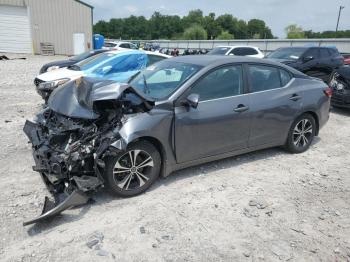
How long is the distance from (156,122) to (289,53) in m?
9.63

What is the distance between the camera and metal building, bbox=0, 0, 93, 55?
1102 inches

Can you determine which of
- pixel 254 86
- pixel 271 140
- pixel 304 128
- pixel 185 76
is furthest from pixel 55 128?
pixel 304 128

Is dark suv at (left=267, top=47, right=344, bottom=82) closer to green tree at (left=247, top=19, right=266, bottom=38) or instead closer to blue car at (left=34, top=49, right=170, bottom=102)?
Result: blue car at (left=34, top=49, right=170, bottom=102)

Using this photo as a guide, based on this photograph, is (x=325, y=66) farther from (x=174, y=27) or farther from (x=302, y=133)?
(x=174, y=27)

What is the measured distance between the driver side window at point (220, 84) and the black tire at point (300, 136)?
1368mm

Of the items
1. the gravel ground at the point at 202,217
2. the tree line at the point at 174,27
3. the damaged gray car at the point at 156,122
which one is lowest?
the gravel ground at the point at 202,217

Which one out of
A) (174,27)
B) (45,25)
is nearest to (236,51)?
(45,25)

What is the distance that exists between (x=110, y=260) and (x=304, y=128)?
4038 mm

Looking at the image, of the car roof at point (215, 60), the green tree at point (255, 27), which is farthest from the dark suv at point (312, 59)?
the green tree at point (255, 27)

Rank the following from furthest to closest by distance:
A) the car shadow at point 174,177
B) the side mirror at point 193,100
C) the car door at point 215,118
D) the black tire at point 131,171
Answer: the car door at point 215,118, the side mirror at point 193,100, the black tire at point 131,171, the car shadow at point 174,177

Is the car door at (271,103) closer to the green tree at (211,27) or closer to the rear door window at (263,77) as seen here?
the rear door window at (263,77)

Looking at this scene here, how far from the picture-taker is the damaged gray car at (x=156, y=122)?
3.72 metres

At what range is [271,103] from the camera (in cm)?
504

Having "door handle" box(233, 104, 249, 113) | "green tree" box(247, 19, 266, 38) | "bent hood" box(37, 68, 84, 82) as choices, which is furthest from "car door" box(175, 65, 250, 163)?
"green tree" box(247, 19, 266, 38)
